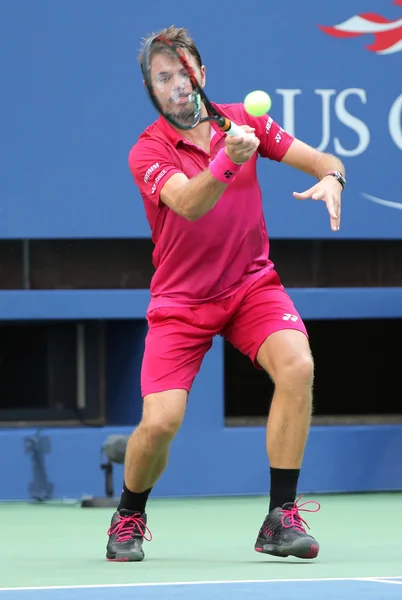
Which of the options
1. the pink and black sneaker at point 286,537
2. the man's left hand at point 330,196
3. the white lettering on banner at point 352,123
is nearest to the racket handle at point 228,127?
the man's left hand at point 330,196

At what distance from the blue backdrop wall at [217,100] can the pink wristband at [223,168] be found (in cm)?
320

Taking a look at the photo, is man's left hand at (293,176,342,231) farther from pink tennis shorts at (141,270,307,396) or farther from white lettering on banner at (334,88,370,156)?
white lettering on banner at (334,88,370,156)

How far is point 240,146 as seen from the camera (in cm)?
467

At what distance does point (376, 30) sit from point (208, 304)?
3.49m

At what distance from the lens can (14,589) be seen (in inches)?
174

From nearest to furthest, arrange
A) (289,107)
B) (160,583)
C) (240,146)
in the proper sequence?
1. (160,583)
2. (240,146)
3. (289,107)

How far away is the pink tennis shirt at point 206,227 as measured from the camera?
529cm

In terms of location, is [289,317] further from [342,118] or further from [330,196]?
[342,118]

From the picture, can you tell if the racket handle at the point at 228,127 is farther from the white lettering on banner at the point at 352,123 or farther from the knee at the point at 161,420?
the white lettering on banner at the point at 352,123

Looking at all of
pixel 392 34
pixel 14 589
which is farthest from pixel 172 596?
pixel 392 34

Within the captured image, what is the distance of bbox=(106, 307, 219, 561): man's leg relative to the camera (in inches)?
206

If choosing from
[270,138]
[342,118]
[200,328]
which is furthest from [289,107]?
[200,328]

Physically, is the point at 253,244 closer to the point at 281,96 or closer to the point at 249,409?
the point at 281,96

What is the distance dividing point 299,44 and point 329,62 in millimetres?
200
